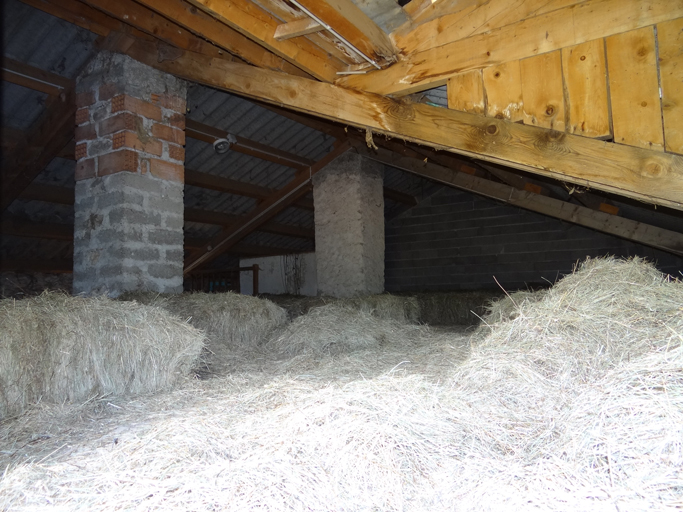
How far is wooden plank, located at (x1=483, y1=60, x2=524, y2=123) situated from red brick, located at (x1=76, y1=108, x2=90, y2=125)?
10.4ft

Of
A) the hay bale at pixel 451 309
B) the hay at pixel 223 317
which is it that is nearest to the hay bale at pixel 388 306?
the hay bale at pixel 451 309

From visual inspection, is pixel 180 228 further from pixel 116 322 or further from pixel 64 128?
pixel 116 322

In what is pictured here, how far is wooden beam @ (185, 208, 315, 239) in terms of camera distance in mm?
6426

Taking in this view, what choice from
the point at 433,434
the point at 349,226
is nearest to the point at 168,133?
the point at 349,226

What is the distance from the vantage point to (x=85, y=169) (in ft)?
12.6

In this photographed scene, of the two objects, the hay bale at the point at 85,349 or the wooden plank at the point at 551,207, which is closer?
the hay bale at the point at 85,349

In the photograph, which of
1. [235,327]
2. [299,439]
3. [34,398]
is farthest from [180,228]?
[299,439]

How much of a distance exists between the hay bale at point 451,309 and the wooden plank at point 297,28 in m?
3.71

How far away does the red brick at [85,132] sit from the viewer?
151 inches

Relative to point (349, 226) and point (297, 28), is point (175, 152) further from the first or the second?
point (349, 226)

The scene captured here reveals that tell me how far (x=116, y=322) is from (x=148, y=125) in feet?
7.00

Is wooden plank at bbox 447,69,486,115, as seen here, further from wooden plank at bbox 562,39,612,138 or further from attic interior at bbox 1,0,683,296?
wooden plank at bbox 562,39,612,138

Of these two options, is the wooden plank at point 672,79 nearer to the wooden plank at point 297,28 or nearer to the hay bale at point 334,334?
the wooden plank at point 297,28

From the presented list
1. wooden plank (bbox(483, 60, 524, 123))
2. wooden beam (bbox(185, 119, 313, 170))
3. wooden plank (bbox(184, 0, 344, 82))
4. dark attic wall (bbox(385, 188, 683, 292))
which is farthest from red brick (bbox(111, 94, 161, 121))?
dark attic wall (bbox(385, 188, 683, 292))
